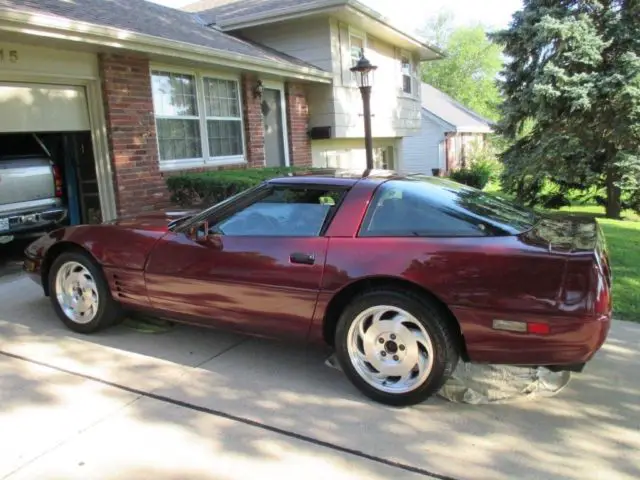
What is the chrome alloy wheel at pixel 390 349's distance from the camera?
322 cm

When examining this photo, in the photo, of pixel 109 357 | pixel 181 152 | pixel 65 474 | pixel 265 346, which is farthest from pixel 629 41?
pixel 65 474

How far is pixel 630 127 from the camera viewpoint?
1259cm

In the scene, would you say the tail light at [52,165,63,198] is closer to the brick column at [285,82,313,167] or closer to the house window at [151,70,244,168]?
the house window at [151,70,244,168]

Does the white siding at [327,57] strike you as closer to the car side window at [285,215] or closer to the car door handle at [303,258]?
the car side window at [285,215]

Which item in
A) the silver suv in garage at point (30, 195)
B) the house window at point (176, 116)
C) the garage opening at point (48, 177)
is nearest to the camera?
the silver suv in garage at point (30, 195)

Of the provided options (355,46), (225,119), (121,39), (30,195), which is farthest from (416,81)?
(30,195)

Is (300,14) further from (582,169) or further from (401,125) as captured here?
(582,169)

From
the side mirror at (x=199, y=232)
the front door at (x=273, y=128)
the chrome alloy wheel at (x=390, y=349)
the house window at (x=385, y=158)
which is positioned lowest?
the chrome alloy wheel at (x=390, y=349)

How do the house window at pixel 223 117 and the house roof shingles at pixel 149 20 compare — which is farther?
the house window at pixel 223 117

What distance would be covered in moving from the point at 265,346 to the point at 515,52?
12847 millimetres

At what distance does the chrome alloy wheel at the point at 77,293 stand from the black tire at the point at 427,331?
2173mm

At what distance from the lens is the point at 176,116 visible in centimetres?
920

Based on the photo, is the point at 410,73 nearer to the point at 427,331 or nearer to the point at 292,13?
the point at 292,13

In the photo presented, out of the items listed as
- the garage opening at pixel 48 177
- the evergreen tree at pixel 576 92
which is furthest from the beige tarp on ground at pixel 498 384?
the evergreen tree at pixel 576 92
